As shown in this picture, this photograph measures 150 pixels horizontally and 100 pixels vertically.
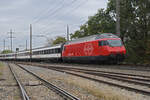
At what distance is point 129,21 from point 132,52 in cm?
463

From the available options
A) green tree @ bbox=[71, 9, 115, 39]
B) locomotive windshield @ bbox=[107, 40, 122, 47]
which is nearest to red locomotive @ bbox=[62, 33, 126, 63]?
locomotive windshield @ bbox=[107, 40, 122, 47]

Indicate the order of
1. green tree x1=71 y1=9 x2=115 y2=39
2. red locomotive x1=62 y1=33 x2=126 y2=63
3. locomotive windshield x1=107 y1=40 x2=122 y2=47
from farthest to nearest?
green tree x1=71 y1=9 x2=115 y2=39 → locomotive windshield x1=107 y1=40 x2=122 y2=47 → red locomotive x1=62 y1=33 x2=126 y2=63

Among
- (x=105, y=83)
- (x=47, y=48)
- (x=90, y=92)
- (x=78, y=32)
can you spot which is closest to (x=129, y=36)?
(x=47, y=48)

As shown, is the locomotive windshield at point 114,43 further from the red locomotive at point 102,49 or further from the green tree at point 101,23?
the green tree at point 101,23

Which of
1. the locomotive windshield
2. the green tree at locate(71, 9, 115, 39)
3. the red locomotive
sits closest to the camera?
the red locomotive

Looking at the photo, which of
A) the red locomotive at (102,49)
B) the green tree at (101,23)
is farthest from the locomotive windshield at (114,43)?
the green tree at (101,23)

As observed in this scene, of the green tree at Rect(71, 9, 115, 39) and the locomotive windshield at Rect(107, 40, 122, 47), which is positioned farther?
the green tree at Rect(71, 9, 115, 39)

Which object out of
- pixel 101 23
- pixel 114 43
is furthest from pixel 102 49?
pixel 101 23

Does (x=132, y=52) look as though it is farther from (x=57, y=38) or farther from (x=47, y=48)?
(x=57, y=38)

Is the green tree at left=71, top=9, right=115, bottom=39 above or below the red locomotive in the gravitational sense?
above

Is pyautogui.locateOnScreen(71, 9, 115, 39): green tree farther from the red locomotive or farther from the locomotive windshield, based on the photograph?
the locomotive windshield

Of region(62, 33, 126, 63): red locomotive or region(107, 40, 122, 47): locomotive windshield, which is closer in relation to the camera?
region(62, 33, 126, 63): red locomotive

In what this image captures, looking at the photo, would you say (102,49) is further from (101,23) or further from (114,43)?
(101,23)

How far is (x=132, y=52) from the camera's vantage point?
23469 mm
